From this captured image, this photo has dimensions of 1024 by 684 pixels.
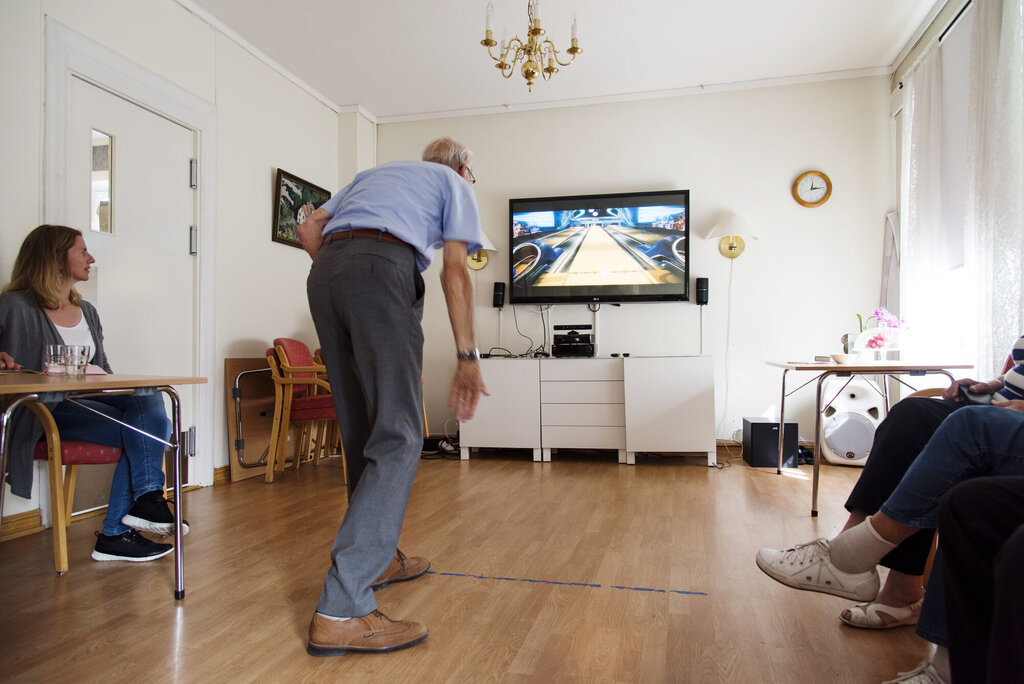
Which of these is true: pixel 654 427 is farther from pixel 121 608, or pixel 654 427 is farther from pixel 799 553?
pixel 121 608

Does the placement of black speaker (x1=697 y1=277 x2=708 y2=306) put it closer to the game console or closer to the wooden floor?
the game console

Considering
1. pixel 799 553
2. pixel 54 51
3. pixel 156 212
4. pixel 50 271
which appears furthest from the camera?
pixel 156 212

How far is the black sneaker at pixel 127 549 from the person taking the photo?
6.58 feet

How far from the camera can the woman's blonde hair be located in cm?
213

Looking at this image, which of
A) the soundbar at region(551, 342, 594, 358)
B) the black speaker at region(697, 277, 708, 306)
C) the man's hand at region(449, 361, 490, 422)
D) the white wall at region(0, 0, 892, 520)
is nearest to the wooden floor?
the man's hand at region(449, 361, 490, 422)

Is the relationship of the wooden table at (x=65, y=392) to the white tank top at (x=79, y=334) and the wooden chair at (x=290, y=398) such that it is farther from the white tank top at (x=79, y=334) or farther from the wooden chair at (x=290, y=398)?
the wooden chair at (x=290, y=398)

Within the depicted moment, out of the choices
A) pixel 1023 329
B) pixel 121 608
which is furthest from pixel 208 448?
pixel 1023 329

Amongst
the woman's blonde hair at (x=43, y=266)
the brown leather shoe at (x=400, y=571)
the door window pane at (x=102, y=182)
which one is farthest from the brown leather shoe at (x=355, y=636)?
the door window pane at (x=102, y=182)

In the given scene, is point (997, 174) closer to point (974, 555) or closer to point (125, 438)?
point (974, 555)

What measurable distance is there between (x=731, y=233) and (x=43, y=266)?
3.81 metres

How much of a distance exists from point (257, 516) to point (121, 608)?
0.99m

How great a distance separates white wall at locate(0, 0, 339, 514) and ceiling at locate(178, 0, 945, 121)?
0.72ft

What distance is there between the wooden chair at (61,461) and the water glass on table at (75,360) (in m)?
0.30

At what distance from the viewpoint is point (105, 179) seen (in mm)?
2762
